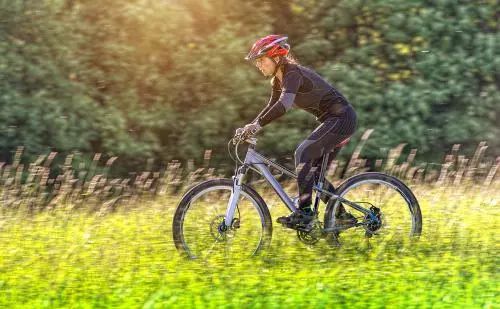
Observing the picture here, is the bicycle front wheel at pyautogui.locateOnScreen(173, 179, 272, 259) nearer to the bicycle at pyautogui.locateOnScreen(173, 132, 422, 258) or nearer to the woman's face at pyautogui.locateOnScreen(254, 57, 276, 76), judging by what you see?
the bicycle at pyautogui.locateOnScreen(173, 132, 422, 258)

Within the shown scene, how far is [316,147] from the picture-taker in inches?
307

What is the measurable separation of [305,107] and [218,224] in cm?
116

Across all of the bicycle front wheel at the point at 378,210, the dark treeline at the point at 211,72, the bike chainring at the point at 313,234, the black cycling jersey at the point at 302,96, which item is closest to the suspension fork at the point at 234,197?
the black cycling jersey at the point at 302,96

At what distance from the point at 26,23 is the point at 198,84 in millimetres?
2313

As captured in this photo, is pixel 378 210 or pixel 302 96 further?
pixel 378 210

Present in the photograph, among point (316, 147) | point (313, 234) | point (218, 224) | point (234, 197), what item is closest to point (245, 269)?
point (218, 224)

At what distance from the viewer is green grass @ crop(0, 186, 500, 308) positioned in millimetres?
6875

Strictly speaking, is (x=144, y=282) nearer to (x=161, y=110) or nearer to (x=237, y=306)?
(x=237, y=306)

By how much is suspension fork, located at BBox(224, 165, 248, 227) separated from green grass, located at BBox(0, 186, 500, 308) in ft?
1.15

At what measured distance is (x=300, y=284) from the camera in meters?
7.15

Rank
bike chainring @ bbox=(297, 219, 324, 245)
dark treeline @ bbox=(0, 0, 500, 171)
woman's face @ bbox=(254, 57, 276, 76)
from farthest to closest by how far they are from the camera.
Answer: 1. dark treeline @ bbox=(0, 0, 500, 171)
2. bike chainring @ bbox=(297, 219, 324, 245)
3. woman's face @ bbox=(254, 57, 276, 76)

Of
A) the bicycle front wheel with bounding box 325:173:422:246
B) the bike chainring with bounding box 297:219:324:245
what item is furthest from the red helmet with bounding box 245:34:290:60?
the bike chainring with bounding box 297:219:324:245

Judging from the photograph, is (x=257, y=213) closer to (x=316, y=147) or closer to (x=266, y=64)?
(x=316, y=147)

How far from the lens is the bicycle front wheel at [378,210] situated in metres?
7.97
